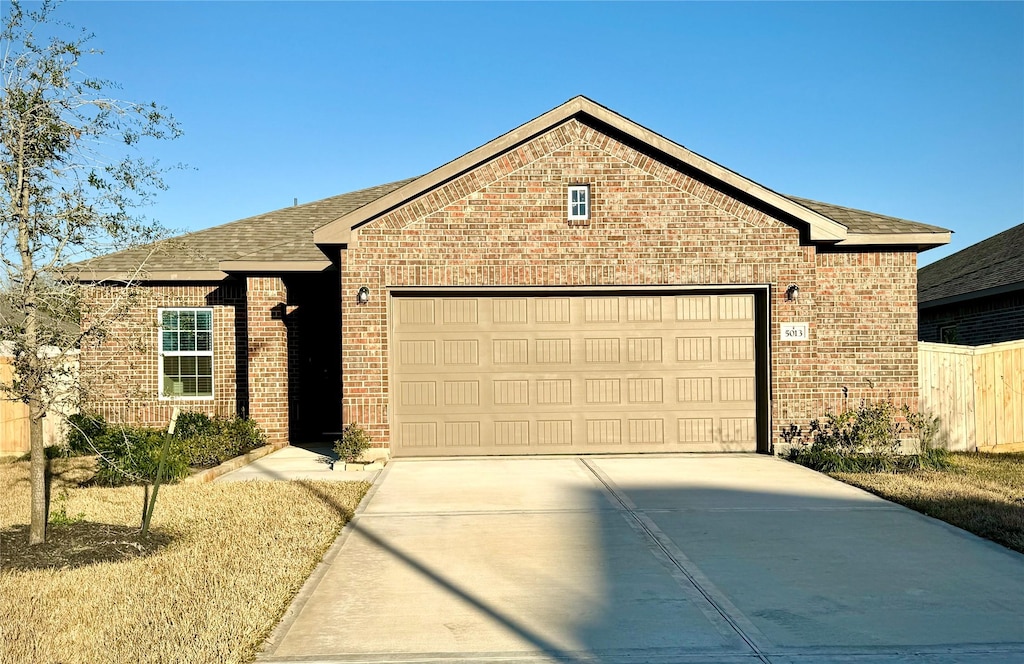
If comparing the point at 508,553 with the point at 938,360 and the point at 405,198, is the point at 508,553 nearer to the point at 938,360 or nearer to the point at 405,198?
the point at 405,198

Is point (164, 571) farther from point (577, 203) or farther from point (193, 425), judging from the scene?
point (577, 203)

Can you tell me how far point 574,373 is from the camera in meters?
14.1

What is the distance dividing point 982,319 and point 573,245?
11.0 m

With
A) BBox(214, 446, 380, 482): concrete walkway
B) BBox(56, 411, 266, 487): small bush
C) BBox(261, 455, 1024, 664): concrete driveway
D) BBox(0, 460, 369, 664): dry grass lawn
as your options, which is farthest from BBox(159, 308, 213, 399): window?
BBox(261, 455, 1024, 664): concrete driveway

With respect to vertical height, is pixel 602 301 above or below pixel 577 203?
below

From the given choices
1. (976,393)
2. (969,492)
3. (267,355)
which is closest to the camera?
(969,492)

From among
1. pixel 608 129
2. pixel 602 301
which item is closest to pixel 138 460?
pixel 602 301

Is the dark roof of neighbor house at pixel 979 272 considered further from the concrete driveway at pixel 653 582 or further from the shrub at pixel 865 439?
the concrete driveway at pixel 653 582

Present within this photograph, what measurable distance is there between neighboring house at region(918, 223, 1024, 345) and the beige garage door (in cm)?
733

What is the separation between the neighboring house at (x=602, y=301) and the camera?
1364 cm

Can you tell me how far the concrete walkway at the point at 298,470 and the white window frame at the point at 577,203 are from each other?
5.21m

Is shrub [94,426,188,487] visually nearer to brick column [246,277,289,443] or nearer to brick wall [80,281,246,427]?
brick column [246,277,289,443]

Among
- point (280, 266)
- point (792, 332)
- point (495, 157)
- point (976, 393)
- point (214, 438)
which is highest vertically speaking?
point (495, 157)

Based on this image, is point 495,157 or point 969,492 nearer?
point 969,492
